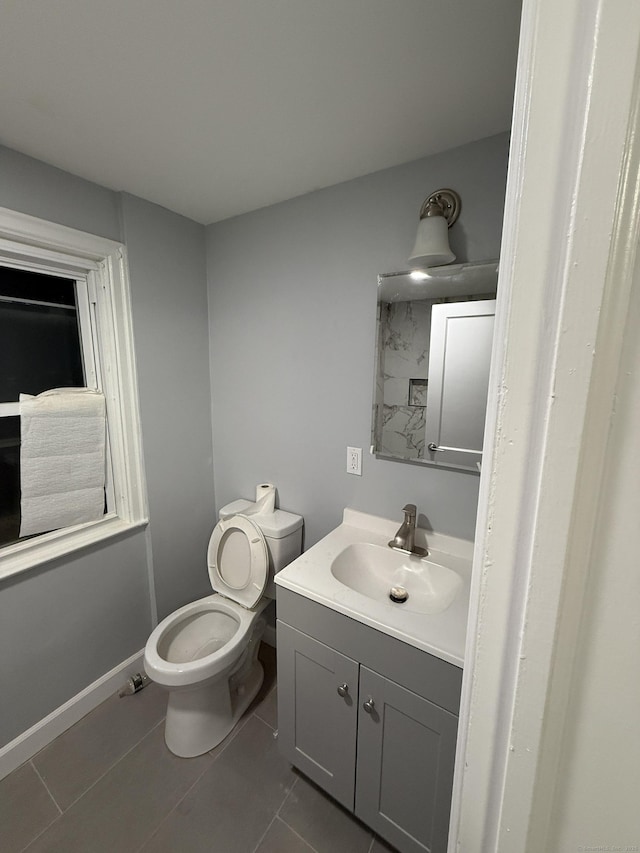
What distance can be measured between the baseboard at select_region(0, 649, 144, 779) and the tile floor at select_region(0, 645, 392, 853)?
3cm

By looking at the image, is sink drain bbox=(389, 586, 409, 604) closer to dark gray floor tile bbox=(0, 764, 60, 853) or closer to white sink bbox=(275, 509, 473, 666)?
white sink bbox=(275, 509, 473, 666)

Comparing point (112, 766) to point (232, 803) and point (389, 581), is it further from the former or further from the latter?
point (389, 581)

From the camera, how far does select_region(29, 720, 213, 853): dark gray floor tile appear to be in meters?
1.11

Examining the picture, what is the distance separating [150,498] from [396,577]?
119 cm

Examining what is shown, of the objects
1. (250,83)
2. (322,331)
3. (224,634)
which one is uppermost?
(250,83)

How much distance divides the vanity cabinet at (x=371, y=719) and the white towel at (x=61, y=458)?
1003 millimetres

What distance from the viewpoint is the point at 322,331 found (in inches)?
59.6

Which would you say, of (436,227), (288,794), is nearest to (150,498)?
(288,794)

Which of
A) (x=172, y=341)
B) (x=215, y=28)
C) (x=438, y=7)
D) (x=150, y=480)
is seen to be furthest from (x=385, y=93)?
(x=150, y=480)

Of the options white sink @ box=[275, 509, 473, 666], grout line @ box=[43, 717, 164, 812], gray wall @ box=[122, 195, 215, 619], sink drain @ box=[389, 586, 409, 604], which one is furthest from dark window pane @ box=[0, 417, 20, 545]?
sink drain @ box=[389, 586, 409, 604]

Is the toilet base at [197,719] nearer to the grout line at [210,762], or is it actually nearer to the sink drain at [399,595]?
the grout line at [210,762]

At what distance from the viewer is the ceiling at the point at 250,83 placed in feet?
2.47

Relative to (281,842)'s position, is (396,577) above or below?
above

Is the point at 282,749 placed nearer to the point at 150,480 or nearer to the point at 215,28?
the point at 150,480
